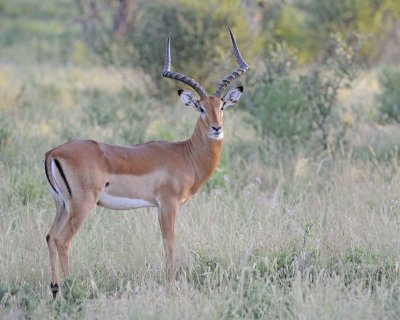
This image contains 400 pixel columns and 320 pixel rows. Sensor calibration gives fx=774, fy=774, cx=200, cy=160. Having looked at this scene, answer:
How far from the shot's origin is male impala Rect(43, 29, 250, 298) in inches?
207

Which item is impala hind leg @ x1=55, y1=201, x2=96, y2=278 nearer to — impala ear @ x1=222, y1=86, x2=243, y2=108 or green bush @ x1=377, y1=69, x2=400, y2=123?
impala ear @ x1=222, y1=86, x2=243, y2=108

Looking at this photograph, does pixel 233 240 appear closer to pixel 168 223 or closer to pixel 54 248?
pixel 168 223

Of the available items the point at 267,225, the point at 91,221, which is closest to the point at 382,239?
the point at 267,225

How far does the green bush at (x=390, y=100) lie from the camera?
1090 centimetres

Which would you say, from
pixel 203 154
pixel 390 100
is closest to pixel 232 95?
pixel 203 154

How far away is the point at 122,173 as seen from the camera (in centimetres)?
548

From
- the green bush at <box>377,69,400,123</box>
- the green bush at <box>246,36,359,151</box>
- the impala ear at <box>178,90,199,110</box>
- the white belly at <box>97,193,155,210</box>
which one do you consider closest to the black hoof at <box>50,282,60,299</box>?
the white belly at <box>97,193,155,210</box>

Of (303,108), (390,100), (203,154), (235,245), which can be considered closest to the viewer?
(235,245)

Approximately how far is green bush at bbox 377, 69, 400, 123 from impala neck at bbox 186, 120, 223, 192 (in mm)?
5059

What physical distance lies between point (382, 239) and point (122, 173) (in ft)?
6.64

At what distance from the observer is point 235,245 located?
5.73m

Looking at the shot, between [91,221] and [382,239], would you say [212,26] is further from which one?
[382,239]

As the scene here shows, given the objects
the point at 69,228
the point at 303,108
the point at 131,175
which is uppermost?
the point at 303,108

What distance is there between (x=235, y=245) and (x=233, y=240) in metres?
0.10
